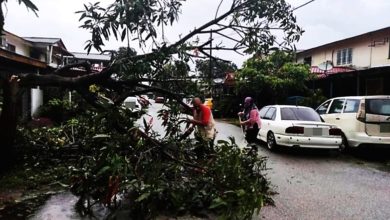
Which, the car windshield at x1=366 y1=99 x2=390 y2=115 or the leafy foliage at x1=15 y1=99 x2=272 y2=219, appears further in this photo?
the car windshield at x1=366 y1=99 x2=390 y2=115

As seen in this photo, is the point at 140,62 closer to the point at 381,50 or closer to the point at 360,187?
the point at 360,187

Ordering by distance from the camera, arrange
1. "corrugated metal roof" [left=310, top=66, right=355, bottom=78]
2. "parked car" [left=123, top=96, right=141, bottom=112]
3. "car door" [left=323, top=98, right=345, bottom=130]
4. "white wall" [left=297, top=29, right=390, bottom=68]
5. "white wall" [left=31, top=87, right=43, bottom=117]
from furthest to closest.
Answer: "white wall" [left=297, top=29, right=390, bottom=68], "corrugated metal roof" [left=310, top=66, right=355, bottom=78], "white wall" [left=31, top=87, right=43, bottom=117], "car door" [left=323, top=98, right=345, bottom=130], "parked car" [left=123, top=96, right=141, bottom=112]

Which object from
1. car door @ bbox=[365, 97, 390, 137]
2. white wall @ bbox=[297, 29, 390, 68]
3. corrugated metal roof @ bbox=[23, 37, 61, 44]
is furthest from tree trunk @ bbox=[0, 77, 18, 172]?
corrugated metal roof @ bbox=[23, 37, 61, 44]

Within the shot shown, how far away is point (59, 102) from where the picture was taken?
753 inches

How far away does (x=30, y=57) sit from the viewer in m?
17.5

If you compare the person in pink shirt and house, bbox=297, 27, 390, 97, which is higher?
house, bbox=297, 27, 390, 97

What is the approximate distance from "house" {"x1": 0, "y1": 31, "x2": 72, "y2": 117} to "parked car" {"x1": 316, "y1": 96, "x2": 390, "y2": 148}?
8.63 meters

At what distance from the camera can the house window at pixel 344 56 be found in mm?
24469

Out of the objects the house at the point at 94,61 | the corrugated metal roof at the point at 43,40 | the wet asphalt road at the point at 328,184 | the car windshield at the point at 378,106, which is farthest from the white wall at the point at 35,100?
the car windshield at the point at 378,106

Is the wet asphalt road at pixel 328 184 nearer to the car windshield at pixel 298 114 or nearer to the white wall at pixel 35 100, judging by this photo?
the car windshield at pixel 298 114

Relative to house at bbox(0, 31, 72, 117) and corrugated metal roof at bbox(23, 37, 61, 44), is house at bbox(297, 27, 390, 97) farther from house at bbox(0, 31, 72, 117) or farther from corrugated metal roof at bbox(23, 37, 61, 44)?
corrugated metal roof at bbox(23, 37, 61, 44)

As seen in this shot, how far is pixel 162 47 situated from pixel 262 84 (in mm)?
16023

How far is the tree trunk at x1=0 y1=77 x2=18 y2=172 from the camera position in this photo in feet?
27.6

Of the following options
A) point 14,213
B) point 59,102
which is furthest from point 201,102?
point 59,102
